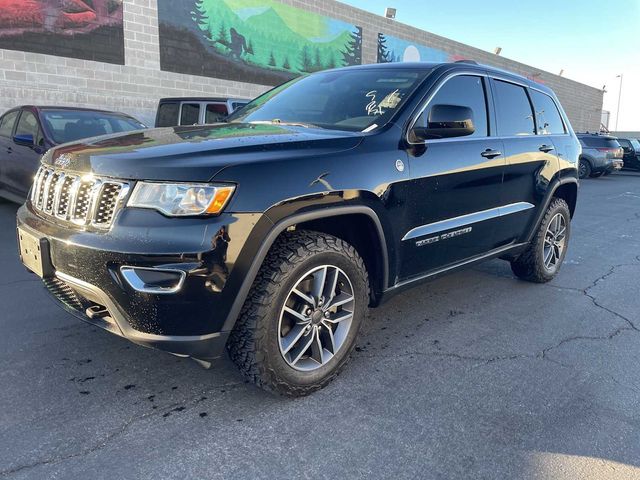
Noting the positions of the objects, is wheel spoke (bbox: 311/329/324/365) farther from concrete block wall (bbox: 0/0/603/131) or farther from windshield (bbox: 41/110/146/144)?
concrete block wall (bbox: 0/0/603/131)

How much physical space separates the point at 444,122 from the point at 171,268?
6.21 ft

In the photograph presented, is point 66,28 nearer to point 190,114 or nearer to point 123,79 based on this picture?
point 123,79

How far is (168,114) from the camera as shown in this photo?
10.4 m

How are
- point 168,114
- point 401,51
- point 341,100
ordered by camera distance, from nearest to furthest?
point 341,100, point 168,114, point 401,51

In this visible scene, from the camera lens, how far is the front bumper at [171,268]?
2271 millimetres

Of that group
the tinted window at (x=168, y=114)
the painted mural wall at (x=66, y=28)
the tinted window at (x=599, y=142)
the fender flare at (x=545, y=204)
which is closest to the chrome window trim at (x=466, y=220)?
the fender flare at (x=545, y=204)

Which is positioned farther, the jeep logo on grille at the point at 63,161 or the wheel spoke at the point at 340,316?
the wheel spoke at the point at 340,316

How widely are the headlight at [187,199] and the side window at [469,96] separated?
5.76ft

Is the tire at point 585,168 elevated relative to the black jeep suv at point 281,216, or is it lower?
lower

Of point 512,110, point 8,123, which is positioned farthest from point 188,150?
point 8,123

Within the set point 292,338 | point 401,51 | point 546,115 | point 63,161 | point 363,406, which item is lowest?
point 363,406

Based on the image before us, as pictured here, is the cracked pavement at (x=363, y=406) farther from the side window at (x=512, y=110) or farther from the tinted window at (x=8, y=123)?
the tinted window at (x=8, y=123)

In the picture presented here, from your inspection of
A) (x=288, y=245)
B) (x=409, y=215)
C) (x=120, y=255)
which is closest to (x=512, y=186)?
(x=409, y=215)

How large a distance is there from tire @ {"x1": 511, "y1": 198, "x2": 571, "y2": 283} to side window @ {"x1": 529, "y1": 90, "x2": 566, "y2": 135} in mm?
685
